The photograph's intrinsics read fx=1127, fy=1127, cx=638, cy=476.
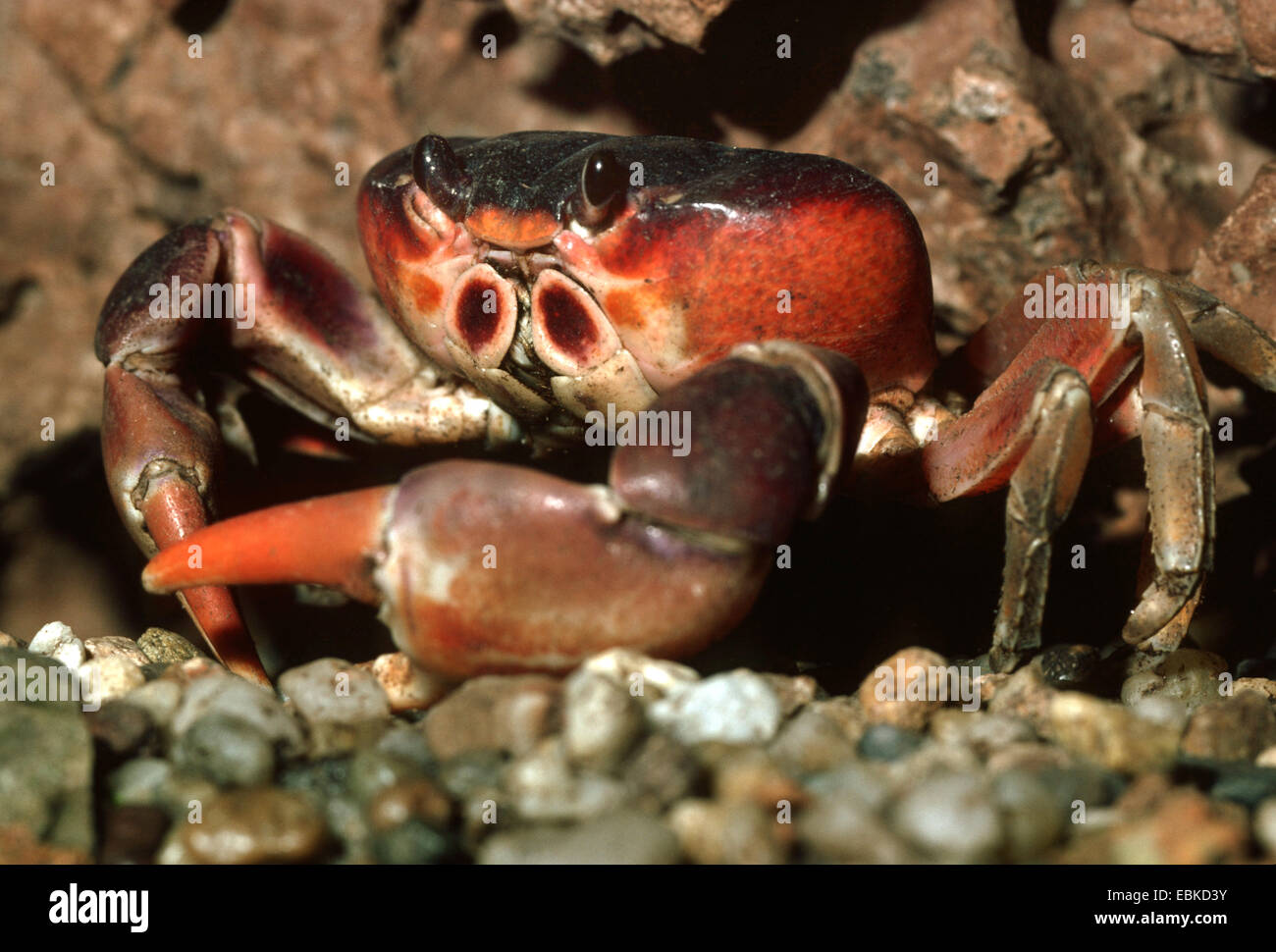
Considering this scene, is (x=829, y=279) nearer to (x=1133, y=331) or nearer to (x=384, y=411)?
(x=1133, y=331)

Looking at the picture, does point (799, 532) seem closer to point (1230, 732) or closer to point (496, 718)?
point (1230, 732)

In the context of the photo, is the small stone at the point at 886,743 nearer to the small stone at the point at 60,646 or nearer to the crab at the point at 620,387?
the crab at the point at 620,387

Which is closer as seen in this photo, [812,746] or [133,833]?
[133,833]

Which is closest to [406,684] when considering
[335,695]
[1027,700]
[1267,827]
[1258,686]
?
[335,695]

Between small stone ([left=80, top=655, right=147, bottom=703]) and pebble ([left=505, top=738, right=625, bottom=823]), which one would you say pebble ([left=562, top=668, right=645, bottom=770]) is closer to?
pebble ([left=505, top=738, right=625, bottom=823])

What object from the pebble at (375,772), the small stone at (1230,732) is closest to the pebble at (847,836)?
the pebble at (375,772)
